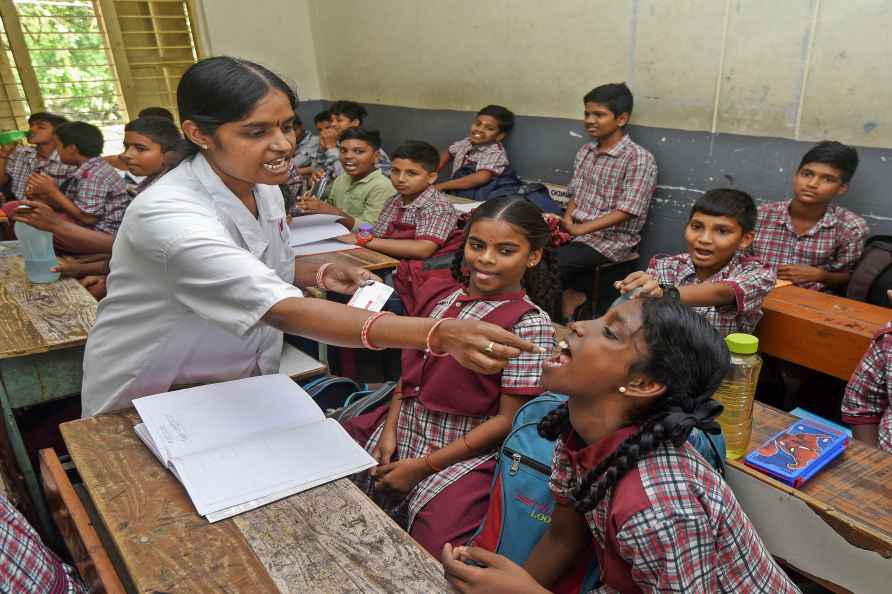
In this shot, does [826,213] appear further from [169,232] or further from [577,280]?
[169,232]

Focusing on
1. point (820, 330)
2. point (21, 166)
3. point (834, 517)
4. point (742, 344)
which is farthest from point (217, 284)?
point (21, 166)

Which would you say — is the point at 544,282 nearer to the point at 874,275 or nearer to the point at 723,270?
the point at 723,270

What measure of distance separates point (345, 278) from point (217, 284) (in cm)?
63

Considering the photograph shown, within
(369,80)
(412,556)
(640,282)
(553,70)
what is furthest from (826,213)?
(369,80)

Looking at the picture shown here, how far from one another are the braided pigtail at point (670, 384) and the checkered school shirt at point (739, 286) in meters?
1.08

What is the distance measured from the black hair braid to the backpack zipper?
76 cm

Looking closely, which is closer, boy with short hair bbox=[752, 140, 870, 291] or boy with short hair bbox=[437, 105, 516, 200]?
boy with short hair bbox=[752, 140, 870, 291]

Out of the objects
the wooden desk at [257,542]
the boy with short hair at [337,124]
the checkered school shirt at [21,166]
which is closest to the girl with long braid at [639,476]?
the wooden desk at [257,542]

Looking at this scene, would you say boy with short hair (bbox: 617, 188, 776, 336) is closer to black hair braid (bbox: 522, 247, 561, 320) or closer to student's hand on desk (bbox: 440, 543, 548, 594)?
black hair braid (bbox: 522, 247, 561, 320)

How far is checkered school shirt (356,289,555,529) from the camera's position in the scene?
1593mm

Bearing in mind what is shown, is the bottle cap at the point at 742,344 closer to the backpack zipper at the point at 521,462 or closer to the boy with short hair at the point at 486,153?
the backpack zipper at the point at 521,462

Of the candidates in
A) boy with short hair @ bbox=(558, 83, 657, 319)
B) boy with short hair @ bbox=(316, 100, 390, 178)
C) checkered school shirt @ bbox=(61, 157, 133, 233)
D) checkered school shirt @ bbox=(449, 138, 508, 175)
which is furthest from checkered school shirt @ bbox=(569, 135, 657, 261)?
checkered school shirt @ bbox=(61, 157, 133, 233)

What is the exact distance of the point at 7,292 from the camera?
234 centimetres

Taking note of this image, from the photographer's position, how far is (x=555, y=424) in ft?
4.17
